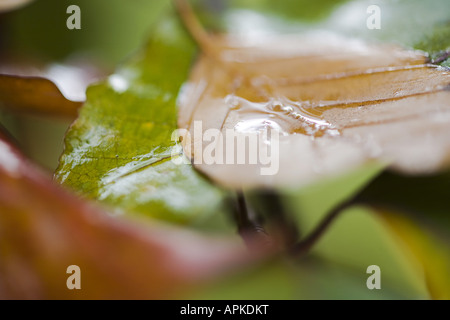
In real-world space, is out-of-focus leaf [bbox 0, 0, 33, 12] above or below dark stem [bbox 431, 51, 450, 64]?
above

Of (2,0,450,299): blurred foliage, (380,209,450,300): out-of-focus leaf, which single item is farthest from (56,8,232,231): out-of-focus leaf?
(380,209,450,300): out-of-focus leaf

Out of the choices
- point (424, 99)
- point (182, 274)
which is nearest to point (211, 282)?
point (182, 274)

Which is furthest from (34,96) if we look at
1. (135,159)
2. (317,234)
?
(317,234)

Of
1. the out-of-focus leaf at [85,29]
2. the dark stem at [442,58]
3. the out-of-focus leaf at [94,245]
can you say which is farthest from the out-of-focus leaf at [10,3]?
the dark stem at [442,58]

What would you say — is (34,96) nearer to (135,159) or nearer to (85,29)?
(135,159)

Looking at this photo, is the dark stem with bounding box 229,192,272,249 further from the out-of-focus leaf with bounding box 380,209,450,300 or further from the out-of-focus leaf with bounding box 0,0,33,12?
the out-of-focus leaf with bounding box 0,0,33,12

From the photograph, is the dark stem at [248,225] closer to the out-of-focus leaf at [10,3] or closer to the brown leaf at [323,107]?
the brown leaf at [323,107]
